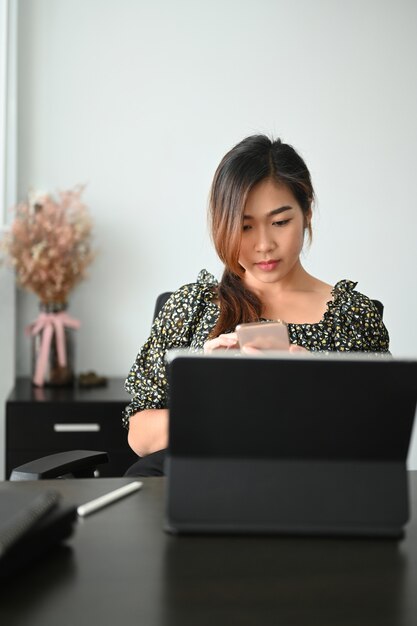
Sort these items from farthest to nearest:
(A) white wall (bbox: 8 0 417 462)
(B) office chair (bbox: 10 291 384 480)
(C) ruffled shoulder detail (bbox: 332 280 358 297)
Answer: (A) white wall (bbox: 8 0 417 462), (C) ruffled shoulder detail (bbox: 332 280 358 297), (B) office chair (bbox: 10 291 384 480)

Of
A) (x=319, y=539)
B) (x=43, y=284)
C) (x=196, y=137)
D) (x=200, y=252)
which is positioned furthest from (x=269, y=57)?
(x=319, y=539)

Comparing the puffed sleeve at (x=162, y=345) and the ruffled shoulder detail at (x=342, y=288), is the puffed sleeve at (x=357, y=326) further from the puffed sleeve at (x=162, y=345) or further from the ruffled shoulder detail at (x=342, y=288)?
the puffed sleeve at (x=162, y=345)

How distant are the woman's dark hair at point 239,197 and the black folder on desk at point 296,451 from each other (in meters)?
0.96

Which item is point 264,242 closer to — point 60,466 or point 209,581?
point 60,466

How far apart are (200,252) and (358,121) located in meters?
0.85

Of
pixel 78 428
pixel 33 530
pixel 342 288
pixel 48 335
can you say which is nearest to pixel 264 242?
pixel 342 288

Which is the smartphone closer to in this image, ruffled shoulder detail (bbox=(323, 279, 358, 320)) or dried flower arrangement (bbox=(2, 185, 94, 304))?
ruffled shoulder detail (bbox=(323, 279, 358, 320))

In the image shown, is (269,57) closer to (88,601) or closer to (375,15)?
(375,15)

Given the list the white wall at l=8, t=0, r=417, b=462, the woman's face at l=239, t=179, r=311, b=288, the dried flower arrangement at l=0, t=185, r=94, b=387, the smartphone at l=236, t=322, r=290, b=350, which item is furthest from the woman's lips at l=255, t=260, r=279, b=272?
the white wall at l=8, t=0, r=417, b=462

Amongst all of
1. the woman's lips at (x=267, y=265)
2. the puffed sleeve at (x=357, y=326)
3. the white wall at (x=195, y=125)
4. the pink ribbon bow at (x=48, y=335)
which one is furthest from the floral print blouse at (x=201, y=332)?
the white wall at (x=195, y=125)

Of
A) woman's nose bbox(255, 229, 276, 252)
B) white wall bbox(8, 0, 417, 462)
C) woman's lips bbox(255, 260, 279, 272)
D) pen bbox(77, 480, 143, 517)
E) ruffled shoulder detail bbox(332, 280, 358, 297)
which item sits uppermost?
white wall bbox(8, 0, 417, 462)

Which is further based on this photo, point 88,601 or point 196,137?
point 196,137

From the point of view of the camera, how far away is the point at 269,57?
11.9 ft

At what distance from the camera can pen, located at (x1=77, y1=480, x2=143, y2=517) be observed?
1277mm
